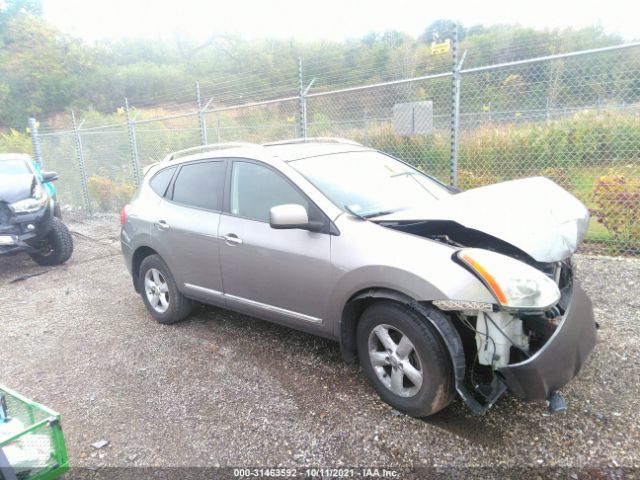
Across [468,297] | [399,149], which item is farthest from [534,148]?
[468,297]

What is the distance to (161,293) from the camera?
455 centimetres

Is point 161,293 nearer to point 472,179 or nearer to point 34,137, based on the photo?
point 472,179

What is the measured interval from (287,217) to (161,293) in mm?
2118

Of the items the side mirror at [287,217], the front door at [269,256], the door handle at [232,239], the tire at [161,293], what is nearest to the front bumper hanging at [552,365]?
the front door at [269,256]

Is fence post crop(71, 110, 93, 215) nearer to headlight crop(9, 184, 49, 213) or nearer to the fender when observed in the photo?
headlight crop(9, 184, 49, 213)

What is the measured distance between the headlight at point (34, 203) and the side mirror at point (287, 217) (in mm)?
5128

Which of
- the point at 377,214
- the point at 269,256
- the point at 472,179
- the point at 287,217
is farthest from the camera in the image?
the point at 472,179

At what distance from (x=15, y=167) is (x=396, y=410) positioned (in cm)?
715

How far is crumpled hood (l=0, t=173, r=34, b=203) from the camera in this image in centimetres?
650

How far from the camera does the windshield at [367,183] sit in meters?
3.30

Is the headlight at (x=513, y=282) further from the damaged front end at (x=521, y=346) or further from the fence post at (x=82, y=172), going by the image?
the fence post at (x=82, y=172)

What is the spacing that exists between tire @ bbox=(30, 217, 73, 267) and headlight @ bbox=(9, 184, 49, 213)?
1.18ft

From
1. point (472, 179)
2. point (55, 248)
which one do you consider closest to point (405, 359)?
point (472, 179)

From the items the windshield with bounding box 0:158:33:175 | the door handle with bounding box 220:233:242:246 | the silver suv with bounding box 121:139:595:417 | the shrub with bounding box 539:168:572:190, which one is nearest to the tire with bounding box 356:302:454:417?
the silver suv with bounding box 121:139:595:417
